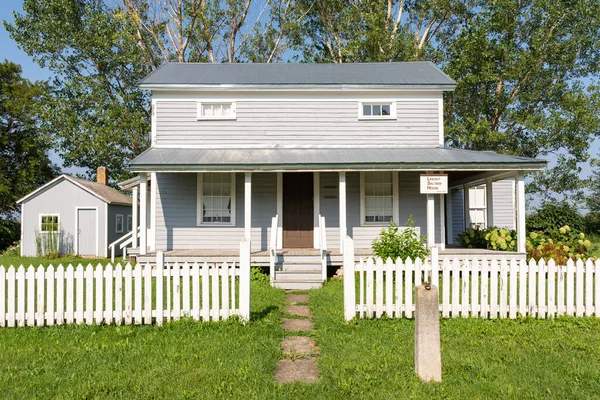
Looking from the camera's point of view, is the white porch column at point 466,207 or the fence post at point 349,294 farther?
the white porch column at point 466,207

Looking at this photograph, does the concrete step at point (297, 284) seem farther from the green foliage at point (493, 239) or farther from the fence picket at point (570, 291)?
the green foliage at point (493, 239)

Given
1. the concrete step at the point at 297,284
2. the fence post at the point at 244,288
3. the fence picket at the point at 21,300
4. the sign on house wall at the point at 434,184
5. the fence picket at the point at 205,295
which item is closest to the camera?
the fence picket at the point at 21,300

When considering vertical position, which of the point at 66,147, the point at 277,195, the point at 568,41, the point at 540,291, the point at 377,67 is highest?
the point at 568,41

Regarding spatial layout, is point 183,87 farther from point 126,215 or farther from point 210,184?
point 126,215

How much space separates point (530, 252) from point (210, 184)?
9.40 metres

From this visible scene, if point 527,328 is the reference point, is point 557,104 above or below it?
above

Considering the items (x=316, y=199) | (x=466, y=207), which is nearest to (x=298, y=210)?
(x=316, y=199)

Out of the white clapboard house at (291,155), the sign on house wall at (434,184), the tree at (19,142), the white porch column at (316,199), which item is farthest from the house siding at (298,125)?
the tree at (19,142)

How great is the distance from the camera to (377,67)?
16438 millimetres

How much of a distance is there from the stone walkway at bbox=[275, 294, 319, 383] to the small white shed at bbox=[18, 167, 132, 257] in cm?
1343

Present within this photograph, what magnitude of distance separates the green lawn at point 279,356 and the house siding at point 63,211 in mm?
12904

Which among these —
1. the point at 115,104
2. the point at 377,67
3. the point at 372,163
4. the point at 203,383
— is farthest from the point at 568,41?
the point at 203,383

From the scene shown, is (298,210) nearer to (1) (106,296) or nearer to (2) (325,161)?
(2) (325,161)

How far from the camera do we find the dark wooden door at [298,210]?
13.1 meters
